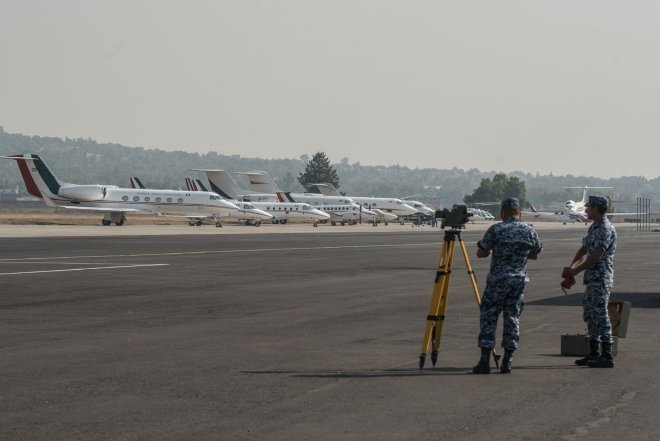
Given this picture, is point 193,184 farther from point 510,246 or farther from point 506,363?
point 506,363

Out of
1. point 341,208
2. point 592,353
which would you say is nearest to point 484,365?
point 592,353

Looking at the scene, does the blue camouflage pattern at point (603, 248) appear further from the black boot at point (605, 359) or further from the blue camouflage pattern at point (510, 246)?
the blue camouflage pattern at point (510, 246)

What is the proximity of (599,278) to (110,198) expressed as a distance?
315ft

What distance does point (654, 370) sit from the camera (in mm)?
14648

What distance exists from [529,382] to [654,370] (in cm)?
191

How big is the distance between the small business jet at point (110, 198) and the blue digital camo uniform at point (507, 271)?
94339 millimetres

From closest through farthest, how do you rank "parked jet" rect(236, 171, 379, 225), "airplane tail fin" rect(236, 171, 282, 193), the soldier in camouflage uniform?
the soldier in camouflage uniform, "parked jet" rect(236, 171, 379, 225), "airplane tail fin" rect(236, 171, 282, 193)

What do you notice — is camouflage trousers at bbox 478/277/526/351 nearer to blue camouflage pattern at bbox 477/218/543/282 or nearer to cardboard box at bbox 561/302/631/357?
blue camouflage pattern at bbox 477/218/543/282

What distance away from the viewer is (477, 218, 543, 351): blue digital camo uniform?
47.9 feet

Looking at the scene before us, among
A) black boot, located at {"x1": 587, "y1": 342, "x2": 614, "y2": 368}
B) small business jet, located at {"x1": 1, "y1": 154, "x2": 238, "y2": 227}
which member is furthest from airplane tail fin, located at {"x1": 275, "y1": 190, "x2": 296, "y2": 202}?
black boot, located at {"x1": 587, "y1": 342, "x2": 614, "y2": 368}

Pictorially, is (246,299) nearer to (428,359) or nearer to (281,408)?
(428,359)

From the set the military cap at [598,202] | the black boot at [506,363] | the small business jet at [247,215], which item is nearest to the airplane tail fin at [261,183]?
the small business jet at [247,215]

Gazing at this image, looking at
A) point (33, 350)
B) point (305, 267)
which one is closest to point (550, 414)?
point (33, 350)

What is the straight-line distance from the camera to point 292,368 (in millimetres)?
14547
